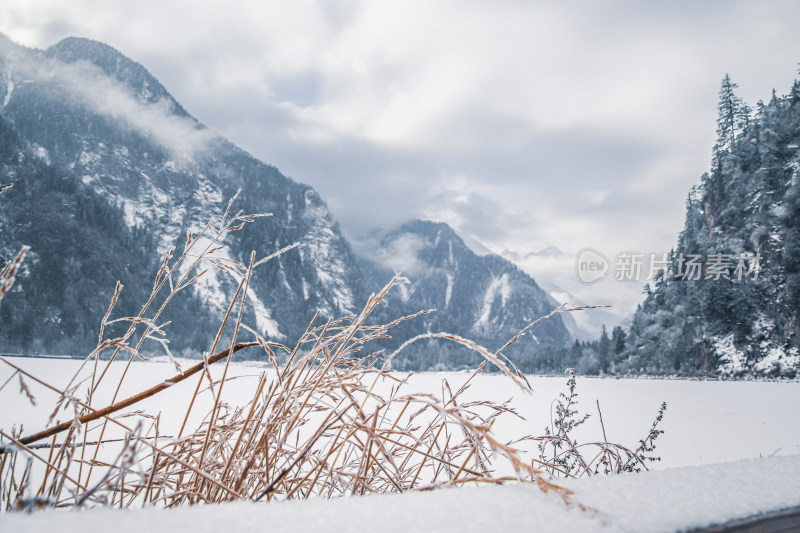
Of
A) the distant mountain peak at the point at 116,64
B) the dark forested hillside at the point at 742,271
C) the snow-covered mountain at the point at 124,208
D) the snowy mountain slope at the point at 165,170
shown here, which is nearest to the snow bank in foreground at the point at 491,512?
the dark forested hillside at the point at 742,271

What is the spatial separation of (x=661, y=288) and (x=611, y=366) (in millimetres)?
8599

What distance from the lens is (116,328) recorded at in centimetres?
7088

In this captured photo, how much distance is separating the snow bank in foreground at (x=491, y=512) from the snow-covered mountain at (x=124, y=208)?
261ft

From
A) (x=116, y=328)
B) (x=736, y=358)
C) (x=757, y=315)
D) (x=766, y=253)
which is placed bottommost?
(x=116, y=328)

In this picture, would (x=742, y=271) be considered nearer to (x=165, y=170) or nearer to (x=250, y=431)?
(x=250, y=431)

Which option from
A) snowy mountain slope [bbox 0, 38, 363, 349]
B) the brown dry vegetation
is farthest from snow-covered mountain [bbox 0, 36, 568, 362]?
the brown dry vegetation

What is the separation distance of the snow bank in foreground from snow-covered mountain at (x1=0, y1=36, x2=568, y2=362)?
7957cm

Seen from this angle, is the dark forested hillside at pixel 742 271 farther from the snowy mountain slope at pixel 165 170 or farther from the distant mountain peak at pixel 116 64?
the distant mountain peak at pixel 116 64

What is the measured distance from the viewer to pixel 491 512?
1.20ft

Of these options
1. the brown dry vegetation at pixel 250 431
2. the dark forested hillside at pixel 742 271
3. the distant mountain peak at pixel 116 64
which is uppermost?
the distant mountain peak at pixel 116 64

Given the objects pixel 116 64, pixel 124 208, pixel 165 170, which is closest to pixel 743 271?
pixel 124 208

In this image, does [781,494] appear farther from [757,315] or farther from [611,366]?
[611,366]

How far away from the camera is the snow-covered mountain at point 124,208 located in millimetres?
72938

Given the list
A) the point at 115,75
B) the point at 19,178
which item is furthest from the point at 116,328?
the point at 115,75
